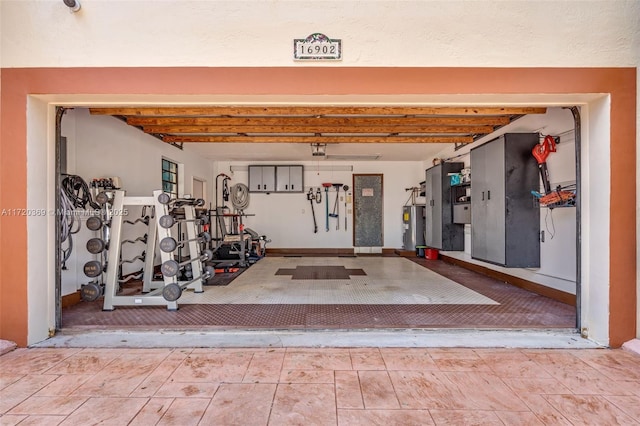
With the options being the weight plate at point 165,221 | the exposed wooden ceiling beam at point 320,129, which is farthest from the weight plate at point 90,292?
the exposed wooden ceiling beam at point 320,129

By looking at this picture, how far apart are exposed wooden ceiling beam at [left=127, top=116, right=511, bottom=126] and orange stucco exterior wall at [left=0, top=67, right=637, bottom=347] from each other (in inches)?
82.9

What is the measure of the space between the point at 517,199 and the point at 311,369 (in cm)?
344

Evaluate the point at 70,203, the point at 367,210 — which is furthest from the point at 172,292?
the point at 367,210

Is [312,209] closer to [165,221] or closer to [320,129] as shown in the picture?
[320,129]

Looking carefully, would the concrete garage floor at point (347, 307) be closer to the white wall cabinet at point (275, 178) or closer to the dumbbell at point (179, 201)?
the dumbbell at point (179, 201)

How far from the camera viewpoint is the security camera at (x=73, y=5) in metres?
2.41

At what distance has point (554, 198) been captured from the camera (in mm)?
3504

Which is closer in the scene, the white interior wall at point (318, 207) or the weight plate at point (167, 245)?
the weight plate at point (167, 245)

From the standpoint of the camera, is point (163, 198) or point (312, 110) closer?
point (163, 198)

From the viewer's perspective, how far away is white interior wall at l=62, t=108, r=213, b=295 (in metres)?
3.87

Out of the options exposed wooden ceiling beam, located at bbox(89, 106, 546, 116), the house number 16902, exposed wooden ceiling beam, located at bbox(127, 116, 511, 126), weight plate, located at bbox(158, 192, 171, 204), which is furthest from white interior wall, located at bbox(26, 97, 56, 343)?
the house number 16902

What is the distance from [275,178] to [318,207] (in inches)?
54.7

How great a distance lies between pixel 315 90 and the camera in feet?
8.32

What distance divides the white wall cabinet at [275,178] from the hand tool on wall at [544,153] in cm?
550
